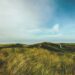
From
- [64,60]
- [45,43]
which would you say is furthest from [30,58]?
[45,43]

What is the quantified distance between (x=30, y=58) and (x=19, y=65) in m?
1.12

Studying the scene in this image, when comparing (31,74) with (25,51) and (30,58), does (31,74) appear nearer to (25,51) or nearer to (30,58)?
(30,58)

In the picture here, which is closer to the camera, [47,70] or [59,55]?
[47,70]

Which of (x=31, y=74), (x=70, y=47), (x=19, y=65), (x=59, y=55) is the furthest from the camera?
(x=70, y=47)

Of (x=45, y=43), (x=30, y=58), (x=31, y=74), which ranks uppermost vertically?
(x=45, y=43)

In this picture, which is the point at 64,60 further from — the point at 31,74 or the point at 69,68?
the point at 31,74

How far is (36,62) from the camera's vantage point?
13586 mm

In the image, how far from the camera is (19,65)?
13.4m

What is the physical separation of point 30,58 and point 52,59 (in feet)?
5.18

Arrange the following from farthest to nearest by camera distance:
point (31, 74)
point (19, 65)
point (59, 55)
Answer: point (59, 55), point (19, 65), point (31, 74)

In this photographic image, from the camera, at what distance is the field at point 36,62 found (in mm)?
12836

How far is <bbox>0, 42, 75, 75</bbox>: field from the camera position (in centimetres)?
1284

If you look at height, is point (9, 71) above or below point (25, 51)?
below

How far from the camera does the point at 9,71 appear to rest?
43.2 ft
